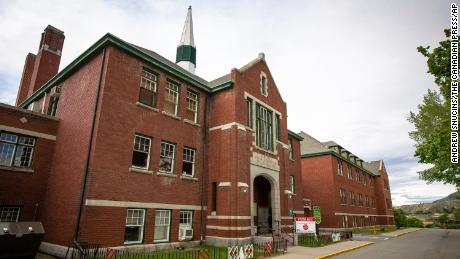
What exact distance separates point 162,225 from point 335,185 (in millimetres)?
28205

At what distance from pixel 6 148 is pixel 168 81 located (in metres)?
9.53

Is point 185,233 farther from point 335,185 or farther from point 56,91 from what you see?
point 335,185

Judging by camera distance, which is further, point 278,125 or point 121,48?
point 278,125

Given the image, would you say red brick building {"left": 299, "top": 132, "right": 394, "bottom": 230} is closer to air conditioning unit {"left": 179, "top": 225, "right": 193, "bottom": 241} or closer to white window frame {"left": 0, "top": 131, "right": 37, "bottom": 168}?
air conditioning unit {"left": 179, "top": 225, "right": 193, "bottom": 241}

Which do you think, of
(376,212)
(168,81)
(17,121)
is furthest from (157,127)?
(376,212)

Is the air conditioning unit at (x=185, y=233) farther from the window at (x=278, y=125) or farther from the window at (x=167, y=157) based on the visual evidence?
the window at (x=278, y=125)

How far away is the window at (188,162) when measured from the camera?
18619mm

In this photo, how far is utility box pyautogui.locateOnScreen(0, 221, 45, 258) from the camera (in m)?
10.6

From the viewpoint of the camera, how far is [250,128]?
21.4 metres

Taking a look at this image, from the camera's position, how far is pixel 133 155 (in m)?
15.7

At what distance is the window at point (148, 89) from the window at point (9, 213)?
8443 millimetres

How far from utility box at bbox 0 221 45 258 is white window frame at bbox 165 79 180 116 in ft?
31.9

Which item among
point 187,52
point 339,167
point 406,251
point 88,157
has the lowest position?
point 406,251

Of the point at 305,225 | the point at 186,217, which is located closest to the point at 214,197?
the point at 186,217
